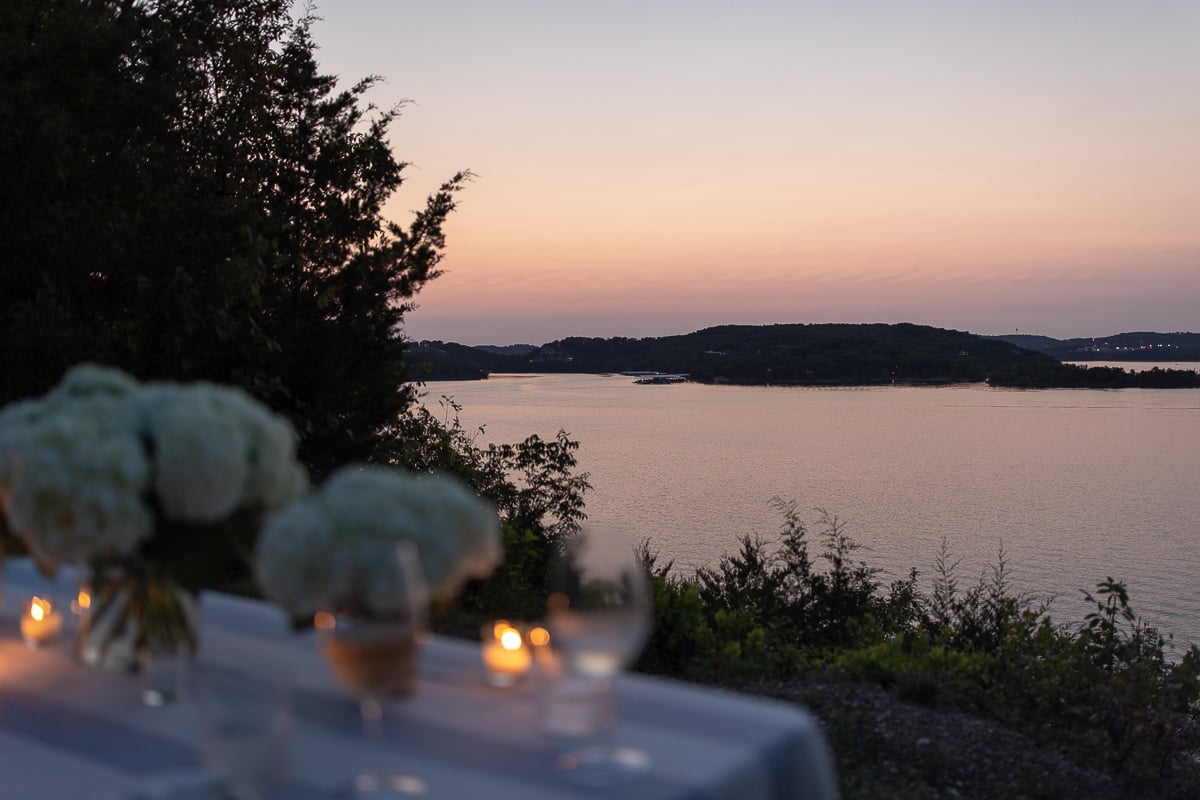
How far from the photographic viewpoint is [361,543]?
44.6 inches

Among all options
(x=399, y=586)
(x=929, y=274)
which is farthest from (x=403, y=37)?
(x=929, y=274)

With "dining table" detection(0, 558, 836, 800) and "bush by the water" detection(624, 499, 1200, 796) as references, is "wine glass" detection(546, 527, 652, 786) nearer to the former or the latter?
"dining table" detection(0, 558, 836, 800)

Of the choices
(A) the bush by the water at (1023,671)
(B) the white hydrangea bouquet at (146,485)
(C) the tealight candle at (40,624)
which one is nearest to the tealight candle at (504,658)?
(B) the white hydrangea bouquet at (146,485)

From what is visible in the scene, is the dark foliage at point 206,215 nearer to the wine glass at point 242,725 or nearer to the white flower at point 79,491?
the white flower at point 79,491

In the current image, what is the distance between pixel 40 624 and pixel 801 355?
6415cm

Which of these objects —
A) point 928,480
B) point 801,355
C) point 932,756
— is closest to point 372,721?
point 932,756

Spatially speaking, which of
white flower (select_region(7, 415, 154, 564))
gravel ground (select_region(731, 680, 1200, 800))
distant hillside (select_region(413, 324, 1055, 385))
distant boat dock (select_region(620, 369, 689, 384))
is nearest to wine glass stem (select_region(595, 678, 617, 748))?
white flower (select_region(7, 415, 154, 564))

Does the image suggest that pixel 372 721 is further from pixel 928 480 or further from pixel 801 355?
pixel 801 355

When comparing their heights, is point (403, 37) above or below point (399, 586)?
above

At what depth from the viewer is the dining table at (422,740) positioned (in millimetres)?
1091

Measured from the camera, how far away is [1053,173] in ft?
111

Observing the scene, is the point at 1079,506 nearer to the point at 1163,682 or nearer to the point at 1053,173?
the point at 1053,173

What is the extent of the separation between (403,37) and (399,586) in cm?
1469

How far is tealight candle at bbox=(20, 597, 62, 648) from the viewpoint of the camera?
68.4 inches
